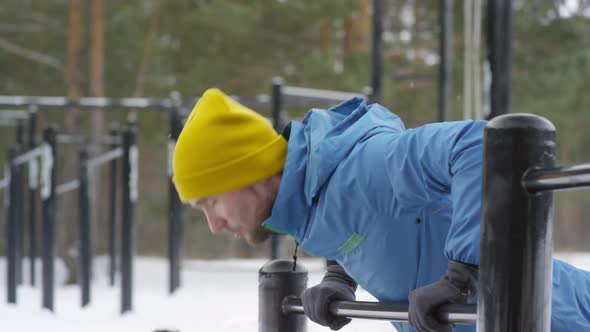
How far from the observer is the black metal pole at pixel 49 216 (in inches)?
182

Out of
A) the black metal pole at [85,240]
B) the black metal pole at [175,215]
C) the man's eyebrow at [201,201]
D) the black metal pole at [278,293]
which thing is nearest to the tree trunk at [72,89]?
the black metal pole at [85,240]

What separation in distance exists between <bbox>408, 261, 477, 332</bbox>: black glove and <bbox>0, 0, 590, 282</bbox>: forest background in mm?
11572

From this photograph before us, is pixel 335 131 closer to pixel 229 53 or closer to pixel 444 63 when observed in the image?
pixel 444 63

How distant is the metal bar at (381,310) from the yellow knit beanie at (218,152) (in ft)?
0.81

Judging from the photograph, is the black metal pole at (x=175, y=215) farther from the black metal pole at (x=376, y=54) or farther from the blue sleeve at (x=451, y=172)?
the blue sleeve at (x=451, y=172)

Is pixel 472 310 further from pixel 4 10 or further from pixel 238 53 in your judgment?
pixel 4 10

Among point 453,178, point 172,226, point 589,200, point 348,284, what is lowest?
point 589,200

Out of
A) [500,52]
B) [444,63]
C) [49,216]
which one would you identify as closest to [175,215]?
[49,216]

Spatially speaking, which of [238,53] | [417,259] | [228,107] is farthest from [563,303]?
[238,53]

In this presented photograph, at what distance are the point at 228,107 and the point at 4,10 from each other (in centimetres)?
1438

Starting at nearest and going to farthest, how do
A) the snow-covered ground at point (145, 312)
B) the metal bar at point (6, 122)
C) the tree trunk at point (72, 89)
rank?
1. the snow-covered ground at point (145, 312)
2. the metal bar at point (6, 122)
3. the tree trunk at point (72, 89)

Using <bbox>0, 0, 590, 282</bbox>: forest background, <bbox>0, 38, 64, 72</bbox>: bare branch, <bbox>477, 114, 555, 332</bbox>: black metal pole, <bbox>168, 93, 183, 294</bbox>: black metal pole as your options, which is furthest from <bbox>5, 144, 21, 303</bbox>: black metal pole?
<bbox>0, 38, 64, 72</bbox>: bare branch

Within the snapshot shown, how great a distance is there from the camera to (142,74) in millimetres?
14719

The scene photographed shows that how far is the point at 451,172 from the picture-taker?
1214 mm
